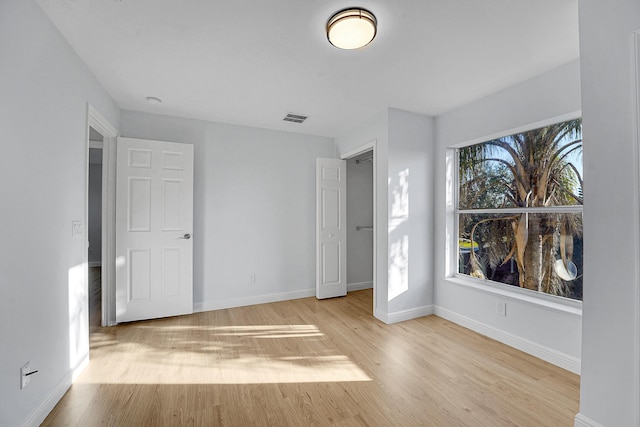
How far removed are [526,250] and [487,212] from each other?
546mm

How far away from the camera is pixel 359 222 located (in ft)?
15.8

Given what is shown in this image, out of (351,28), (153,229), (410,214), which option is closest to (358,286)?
(410,214)

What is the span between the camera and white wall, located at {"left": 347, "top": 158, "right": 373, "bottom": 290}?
4.75m

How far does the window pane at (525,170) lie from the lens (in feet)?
7.77

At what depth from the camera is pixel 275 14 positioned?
1.73 m

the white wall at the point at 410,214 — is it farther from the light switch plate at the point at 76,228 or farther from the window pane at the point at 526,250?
the light switch plate at the point at 76,228

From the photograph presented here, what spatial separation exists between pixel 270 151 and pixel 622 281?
3675mm

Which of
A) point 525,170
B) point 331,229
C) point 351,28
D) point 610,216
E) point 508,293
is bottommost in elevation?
point 508,293

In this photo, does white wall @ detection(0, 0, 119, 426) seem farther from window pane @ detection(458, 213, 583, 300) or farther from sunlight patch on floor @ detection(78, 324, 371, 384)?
window pane @ detection(458, 213, 583, 300)

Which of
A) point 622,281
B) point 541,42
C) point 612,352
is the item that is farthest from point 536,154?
point 612,352

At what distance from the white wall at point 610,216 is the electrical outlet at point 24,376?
303 centimetres

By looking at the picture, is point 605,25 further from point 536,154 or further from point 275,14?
point 275,14

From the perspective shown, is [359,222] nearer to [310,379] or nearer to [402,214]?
[402,214]

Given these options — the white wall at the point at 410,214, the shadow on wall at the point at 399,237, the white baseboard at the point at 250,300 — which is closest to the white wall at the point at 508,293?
the white wall at the point at 410,214
